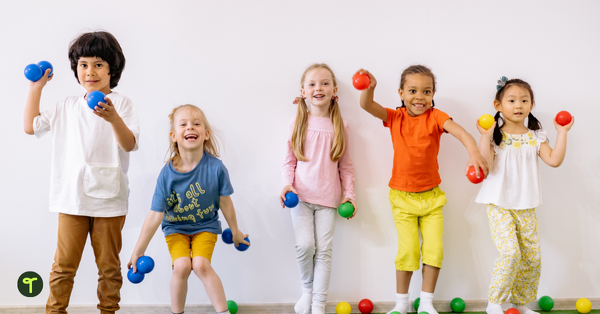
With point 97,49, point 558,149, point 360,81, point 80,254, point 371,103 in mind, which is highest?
point 97,49

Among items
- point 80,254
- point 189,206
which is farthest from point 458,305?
point 80,254

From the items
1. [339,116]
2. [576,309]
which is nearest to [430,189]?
[339,116]

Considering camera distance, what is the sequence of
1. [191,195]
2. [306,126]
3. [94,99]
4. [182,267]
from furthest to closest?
[306,126] < [191,195] < [182,267] < [94,99]

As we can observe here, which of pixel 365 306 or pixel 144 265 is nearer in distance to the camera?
pixel 144 265

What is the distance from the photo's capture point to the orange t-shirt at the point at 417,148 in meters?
2.58

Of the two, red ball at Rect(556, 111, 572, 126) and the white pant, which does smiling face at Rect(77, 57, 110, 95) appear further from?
red ball at Rect(556, 111, 572, 126)

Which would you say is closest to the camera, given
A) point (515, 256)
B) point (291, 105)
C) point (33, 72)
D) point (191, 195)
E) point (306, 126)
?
point (33, 72)

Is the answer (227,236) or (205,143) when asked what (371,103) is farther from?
(227,236)

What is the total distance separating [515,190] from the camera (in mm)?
2553

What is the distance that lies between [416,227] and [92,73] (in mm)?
1985

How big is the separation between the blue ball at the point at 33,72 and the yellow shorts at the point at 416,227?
80.7 inches

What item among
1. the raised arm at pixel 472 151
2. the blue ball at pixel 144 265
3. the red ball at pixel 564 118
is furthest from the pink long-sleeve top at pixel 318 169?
the red ball at pixel 564 118

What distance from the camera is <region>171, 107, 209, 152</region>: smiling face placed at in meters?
2.36

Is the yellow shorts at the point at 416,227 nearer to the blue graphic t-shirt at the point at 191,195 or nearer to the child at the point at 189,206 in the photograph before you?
the child at the point at 189,206
